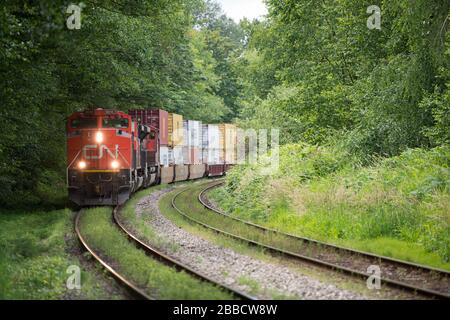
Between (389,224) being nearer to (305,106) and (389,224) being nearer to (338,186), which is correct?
(338,186)

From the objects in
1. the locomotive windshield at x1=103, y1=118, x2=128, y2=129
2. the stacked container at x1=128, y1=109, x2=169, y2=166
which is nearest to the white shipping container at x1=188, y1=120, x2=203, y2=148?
the stacked container at x1=128, y1=109, x2=169, y2=166

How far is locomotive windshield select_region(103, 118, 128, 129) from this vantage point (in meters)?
18.2

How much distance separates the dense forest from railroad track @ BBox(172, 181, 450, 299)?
16.4ft

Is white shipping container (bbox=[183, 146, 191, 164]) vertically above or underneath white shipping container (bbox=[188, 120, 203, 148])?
underneath

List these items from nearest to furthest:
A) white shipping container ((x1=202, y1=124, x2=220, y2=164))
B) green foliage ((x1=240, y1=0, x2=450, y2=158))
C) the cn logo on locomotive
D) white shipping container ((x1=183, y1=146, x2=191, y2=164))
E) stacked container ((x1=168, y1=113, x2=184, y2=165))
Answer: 1. green foliage ((x1=240, y1=0, x2=450, y2=158))
2. the cn logo on locomotive
3. stacked container ((x1=168, y1=113, x2=184, y2=165))
4. white shipping container ((x1=183, y1=146, x2=191, y2=164))
5. white shipping container ((x1=202, y1=124, x2=220, y2=164))

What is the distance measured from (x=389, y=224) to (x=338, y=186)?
306 cm

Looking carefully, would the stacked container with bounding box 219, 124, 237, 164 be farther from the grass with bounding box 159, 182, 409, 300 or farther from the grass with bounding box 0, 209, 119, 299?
the grass with bounding box 0, 209, 119, 299

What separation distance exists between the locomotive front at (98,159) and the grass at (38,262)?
2766 mm

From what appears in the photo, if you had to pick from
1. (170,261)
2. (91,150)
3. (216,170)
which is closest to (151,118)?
(91,150)

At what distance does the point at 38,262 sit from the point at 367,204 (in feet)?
25.6

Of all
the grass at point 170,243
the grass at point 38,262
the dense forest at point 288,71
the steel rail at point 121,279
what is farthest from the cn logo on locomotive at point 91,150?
the steel rail at point 121,279

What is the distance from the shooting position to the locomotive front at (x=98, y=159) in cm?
1776

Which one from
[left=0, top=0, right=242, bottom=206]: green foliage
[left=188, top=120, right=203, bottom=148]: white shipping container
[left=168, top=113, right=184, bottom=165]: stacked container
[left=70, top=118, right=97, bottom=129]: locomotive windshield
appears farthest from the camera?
[left=188, top=120, right=203, bottom=148]: white shipping container

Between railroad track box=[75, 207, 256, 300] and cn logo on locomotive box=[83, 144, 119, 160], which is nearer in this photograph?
railroad track box=[75, 207, 256, 300]
